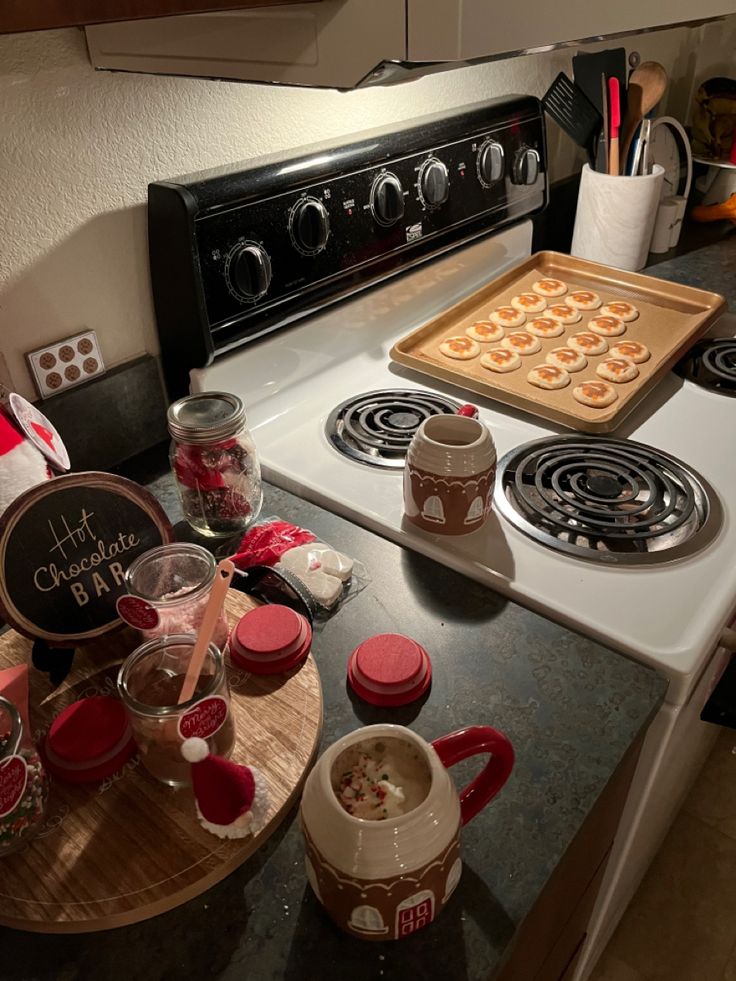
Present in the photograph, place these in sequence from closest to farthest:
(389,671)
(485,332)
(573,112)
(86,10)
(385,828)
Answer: (385,828), (86,10), (389,671), (485,332), (573,112)

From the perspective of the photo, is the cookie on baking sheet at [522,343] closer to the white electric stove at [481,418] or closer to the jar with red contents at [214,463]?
the white electric stove at [481,418]

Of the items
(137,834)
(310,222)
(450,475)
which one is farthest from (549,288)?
(137,834)

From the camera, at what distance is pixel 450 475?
0.83 meters

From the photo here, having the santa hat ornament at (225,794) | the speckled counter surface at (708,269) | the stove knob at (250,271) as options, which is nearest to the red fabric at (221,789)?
the santa hat ornament at (225,794)

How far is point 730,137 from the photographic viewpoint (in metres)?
1.74

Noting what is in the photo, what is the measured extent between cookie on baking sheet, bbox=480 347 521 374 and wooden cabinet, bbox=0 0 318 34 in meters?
0.63

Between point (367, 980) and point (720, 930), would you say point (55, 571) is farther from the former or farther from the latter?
point (720, 930)

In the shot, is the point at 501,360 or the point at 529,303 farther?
the point at 529,303

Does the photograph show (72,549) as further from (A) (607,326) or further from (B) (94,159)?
(A) (607,326)

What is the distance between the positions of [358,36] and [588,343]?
70 centimetres

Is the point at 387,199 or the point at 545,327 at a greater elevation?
the point at 387,199

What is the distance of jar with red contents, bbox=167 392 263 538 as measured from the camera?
0.85 metres

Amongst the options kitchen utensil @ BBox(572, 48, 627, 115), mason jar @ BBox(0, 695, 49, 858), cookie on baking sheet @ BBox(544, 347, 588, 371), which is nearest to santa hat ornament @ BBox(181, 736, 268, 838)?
mason jar @ BBox(0, 695, 49, 858)

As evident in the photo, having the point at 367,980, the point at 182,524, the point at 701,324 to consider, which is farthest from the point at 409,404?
the point at 367,980
